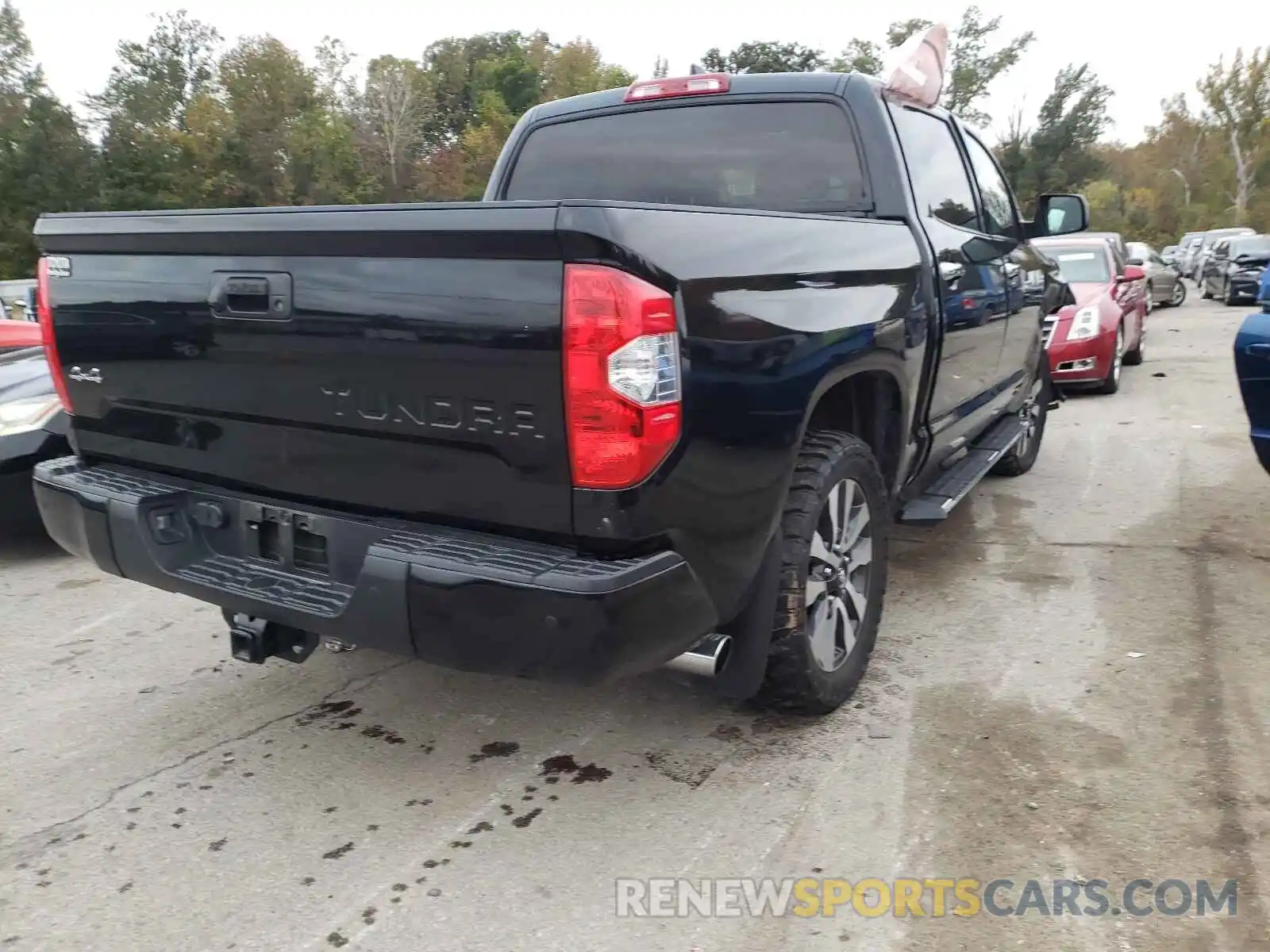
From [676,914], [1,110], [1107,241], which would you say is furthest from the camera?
[1,110]

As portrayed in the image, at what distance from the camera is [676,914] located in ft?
7.89

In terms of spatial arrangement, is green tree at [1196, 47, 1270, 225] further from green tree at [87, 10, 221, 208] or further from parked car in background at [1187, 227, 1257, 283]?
green tree at [87, 10, 221, 208]

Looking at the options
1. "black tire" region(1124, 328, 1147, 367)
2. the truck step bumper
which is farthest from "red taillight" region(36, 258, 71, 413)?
"black tire" region(1124, 328, 1147, 367)

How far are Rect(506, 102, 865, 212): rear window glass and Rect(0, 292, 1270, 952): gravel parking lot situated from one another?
5.69 feet

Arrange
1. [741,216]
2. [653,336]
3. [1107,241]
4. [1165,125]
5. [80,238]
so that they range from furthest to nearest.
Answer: [1165,125], [1107,241], [80,238], [741,216], [653,336]

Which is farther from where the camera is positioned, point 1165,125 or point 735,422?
point 1165,125

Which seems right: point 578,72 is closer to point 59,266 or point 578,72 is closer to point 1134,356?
point 1134,356

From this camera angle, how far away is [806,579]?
9.66 ft

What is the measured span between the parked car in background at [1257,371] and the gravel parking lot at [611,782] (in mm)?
677

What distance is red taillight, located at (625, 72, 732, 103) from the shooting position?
159 inches

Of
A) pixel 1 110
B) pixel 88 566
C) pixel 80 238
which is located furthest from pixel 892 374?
pixel 1 110

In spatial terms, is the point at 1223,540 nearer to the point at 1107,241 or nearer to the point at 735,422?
the point at 735,422

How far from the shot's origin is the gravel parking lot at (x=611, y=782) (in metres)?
2.38

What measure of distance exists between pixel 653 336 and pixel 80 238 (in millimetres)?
1809
